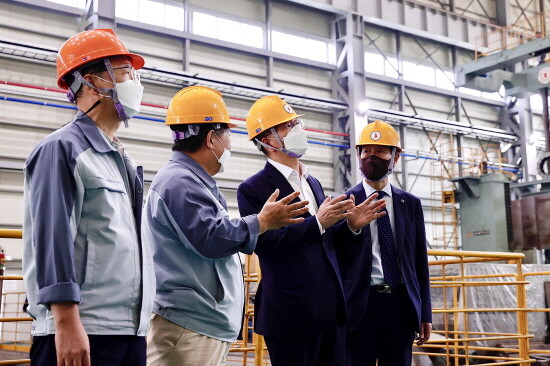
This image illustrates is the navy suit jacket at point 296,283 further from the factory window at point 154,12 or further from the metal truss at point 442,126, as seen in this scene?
the metal truss at point 442,126

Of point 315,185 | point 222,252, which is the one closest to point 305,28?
point 315,185

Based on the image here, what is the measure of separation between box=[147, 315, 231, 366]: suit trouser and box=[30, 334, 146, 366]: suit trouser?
28cm

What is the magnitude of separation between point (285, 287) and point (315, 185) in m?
0.70

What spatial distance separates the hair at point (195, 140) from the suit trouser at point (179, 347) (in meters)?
0.77

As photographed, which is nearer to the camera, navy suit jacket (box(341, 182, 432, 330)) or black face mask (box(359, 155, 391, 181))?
navy suit jacket (box(341, 182, 432, 330))

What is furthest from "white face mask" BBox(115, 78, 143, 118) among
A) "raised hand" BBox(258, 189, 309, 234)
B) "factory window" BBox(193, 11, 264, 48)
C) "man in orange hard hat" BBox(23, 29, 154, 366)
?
"factory window" BBox(193, 11, 264, 48)

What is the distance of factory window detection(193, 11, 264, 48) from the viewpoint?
1586 cm

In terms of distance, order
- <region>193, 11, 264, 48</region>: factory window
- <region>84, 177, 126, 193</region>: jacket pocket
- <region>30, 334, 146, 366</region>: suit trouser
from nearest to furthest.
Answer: <region>30, 334, 146, 366</region>: suit trouser → <region>84, 177, 126, 193</region>: jacket pocket → <region>193, 11, 264, 48</region>: factory window

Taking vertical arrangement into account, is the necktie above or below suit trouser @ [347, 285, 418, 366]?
above

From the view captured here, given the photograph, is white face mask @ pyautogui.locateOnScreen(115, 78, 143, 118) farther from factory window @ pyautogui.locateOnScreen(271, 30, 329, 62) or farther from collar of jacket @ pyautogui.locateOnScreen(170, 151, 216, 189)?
factory window @ pyautogui.locateOnScreen(271, 30, 329, 62)

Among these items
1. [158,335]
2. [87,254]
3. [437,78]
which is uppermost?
[437,78]

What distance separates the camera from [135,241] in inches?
86.1

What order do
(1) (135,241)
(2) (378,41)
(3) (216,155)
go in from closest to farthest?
(1) (135,241), (3) (216,155), (2) (378,41)

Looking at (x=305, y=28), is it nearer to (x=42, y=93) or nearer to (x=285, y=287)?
(x=42, y=93)
